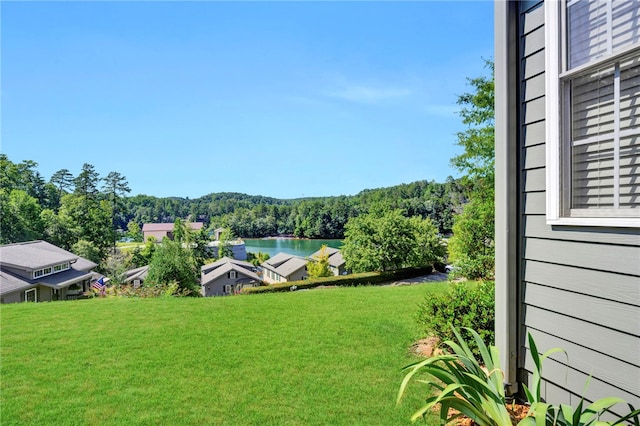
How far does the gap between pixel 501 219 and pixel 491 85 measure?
619 centimetres

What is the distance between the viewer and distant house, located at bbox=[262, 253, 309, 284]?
21.5 metres

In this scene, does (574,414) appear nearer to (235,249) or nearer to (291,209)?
(235,249)

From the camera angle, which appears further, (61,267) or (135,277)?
(135,277)

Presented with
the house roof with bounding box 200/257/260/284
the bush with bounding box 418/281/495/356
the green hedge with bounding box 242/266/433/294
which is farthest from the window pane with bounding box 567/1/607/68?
the house roof with bounding box 200/257/260/284

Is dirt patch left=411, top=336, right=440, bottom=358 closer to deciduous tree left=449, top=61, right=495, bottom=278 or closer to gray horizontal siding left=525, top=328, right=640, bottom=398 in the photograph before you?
gray horizontal siding left=525, top=328, right=640, bottom=398

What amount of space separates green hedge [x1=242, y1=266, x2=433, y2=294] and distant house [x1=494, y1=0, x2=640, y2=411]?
871 cm

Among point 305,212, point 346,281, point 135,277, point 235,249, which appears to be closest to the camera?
point 346,281

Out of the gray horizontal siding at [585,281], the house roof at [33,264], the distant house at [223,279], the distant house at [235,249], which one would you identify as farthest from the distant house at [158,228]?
the gray horizontal siding at [585,281]

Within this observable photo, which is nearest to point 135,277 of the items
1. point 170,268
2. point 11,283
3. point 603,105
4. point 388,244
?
point 170,268

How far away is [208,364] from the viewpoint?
3031 mm

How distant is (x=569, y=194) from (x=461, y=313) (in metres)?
1.57

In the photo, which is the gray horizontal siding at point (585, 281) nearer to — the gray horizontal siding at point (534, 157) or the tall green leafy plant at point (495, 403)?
the tall green leafy plant at point (495, 403)

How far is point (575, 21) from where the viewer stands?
1.65 m

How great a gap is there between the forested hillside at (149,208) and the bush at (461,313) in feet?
21.5
